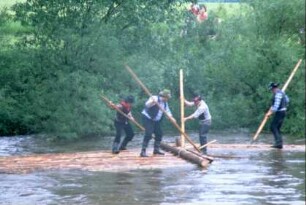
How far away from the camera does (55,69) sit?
29.5 meters

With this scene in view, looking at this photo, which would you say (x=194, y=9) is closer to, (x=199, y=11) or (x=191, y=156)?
(x=199, y=11)

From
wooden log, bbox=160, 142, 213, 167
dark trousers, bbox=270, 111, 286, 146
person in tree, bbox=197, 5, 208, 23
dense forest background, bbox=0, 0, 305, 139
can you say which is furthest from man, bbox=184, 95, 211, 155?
person in tree, bbox=197, 5, 208, 23

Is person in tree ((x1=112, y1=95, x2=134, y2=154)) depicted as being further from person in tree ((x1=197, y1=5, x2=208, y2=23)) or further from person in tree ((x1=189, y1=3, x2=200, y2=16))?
person in tree ((x1=197, y1=5, x2=208, y2=23))

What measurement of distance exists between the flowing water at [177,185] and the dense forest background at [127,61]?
8940 millimetres

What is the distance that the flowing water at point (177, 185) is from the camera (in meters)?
15.0

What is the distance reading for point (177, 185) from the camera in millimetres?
16609

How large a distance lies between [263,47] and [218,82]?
2.67m

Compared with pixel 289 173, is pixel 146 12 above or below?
above

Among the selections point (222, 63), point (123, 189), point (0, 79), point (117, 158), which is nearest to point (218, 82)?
point (222, 63)

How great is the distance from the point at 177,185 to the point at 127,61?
532 inches

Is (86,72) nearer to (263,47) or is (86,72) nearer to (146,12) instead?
(146,12)

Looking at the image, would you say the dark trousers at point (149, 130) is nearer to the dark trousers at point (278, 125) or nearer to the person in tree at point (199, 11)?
the dark trousers at point (278, 125)

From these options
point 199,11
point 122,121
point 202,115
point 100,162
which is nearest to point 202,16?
point 199,11

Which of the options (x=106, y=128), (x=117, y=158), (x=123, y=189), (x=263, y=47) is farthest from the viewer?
(x=263, y=47)
